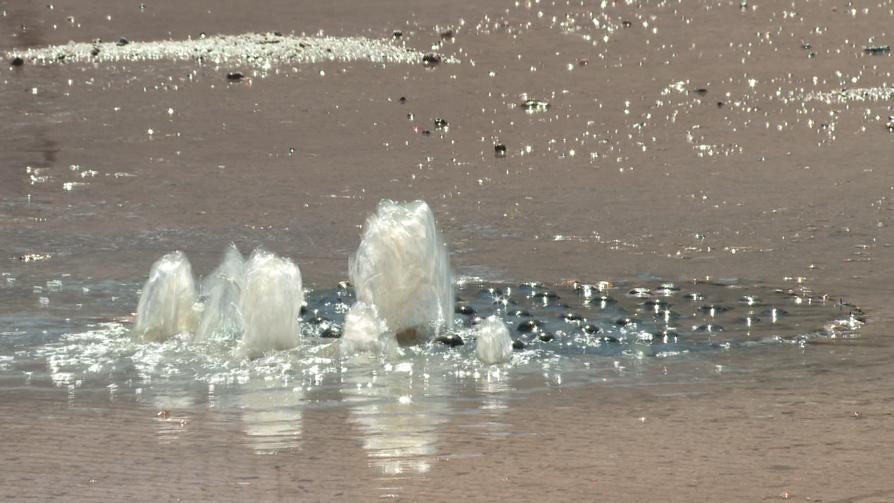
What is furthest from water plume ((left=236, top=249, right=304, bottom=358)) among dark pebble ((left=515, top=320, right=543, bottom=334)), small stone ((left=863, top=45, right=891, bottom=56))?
small stone ((left=863, top=45, right=891, bottom=56))

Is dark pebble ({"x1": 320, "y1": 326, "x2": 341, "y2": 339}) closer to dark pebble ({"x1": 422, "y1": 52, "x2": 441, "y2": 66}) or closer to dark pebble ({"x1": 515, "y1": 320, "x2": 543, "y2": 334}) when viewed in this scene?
dark pebble ({"x1": 515, "y1": 320, "x2": 543, "y2": 334})

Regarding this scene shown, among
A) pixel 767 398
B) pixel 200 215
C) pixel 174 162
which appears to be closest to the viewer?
pixel 767 398

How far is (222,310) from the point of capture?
21.5 ft

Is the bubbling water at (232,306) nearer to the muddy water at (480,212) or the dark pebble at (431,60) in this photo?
the muddy water at (480,212)

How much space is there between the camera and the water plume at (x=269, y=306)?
20.3 feet

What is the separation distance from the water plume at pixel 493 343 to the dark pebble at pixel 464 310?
77cm

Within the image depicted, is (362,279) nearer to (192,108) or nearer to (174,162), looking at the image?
(174,162)

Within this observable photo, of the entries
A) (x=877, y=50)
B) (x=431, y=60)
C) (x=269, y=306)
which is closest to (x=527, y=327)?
(x=269, y=306)

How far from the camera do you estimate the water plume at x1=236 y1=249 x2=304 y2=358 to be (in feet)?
20.3

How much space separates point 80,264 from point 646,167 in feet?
11.4

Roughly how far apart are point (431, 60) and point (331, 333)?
256 inches

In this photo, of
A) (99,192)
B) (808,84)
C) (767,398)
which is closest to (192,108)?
(99,192)

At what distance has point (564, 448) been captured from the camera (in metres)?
4.65

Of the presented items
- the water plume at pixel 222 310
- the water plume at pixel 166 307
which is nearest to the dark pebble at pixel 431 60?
the water plume at pixel 222 310
